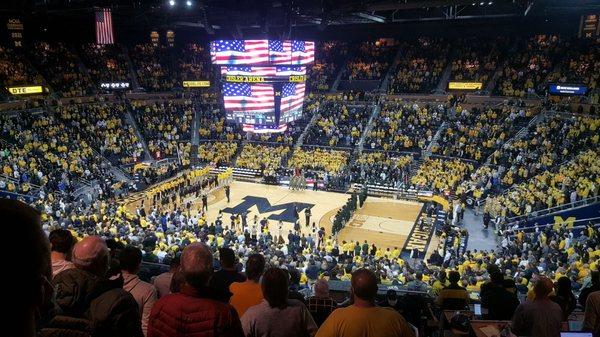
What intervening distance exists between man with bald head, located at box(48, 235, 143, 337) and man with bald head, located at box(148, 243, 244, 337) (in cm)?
28

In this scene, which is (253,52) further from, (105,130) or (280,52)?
(105,130)

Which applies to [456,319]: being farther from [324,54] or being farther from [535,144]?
[324,54]

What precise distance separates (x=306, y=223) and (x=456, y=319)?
61.5ft

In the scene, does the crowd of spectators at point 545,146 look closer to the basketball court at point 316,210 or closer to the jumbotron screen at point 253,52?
the basketball court at point 316,210

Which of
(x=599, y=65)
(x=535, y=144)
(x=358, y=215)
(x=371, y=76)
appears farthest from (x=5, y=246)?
(x=371, y=76)

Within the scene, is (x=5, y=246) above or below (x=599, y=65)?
below

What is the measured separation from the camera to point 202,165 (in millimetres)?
36719

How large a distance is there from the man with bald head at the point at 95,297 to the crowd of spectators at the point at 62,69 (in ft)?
129

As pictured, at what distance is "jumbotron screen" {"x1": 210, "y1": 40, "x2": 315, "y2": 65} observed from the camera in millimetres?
27297

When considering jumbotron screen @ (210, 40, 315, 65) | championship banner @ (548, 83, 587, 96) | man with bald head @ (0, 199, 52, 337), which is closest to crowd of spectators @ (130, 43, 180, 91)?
jumbotron screen @ (210, 40, 315, 65)

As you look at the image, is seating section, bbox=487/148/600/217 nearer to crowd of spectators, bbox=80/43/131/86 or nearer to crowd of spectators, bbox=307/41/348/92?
crowd of spectators, bbox=307/41/348/92

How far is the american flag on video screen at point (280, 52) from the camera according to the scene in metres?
27.4

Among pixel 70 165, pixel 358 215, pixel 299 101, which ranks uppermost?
pixel 299 101

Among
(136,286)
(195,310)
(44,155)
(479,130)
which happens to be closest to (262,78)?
(44,155)
